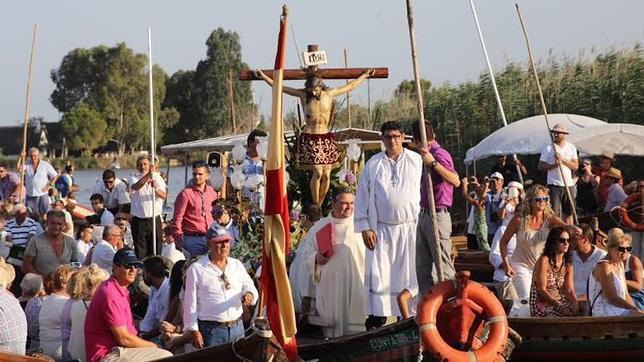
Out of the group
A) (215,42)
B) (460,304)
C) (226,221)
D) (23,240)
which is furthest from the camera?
(215,42)

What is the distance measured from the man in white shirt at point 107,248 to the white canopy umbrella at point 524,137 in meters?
7.69

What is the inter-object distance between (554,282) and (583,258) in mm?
613

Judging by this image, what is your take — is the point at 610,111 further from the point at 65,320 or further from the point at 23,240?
the point at 65,320

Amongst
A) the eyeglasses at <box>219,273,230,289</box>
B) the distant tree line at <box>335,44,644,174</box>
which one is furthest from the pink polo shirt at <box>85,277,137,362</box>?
the distant tree line at <box>335,44,644,174</box>

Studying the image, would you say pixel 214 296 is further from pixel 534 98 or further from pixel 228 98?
pixel 228 98

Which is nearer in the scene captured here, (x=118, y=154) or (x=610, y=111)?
(x=610, y=111)

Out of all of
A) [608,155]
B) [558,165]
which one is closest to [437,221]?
[558,165]

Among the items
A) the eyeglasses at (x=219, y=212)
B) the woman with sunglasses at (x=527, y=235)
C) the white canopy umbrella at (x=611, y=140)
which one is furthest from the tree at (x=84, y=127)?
the woman with sunglasses at (x=527, y=235)

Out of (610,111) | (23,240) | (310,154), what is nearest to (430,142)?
(310,154)

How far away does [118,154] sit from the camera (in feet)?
263

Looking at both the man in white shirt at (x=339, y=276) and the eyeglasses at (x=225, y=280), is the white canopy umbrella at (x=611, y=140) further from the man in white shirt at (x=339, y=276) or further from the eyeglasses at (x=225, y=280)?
the eyeglasses at (x=225, y=280)

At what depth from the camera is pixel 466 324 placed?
8.59 meters

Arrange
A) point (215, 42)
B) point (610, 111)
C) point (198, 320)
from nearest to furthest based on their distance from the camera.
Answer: point (198, 320), point (610, 111), point (215, 42)

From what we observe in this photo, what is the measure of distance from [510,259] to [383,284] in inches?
84.3
